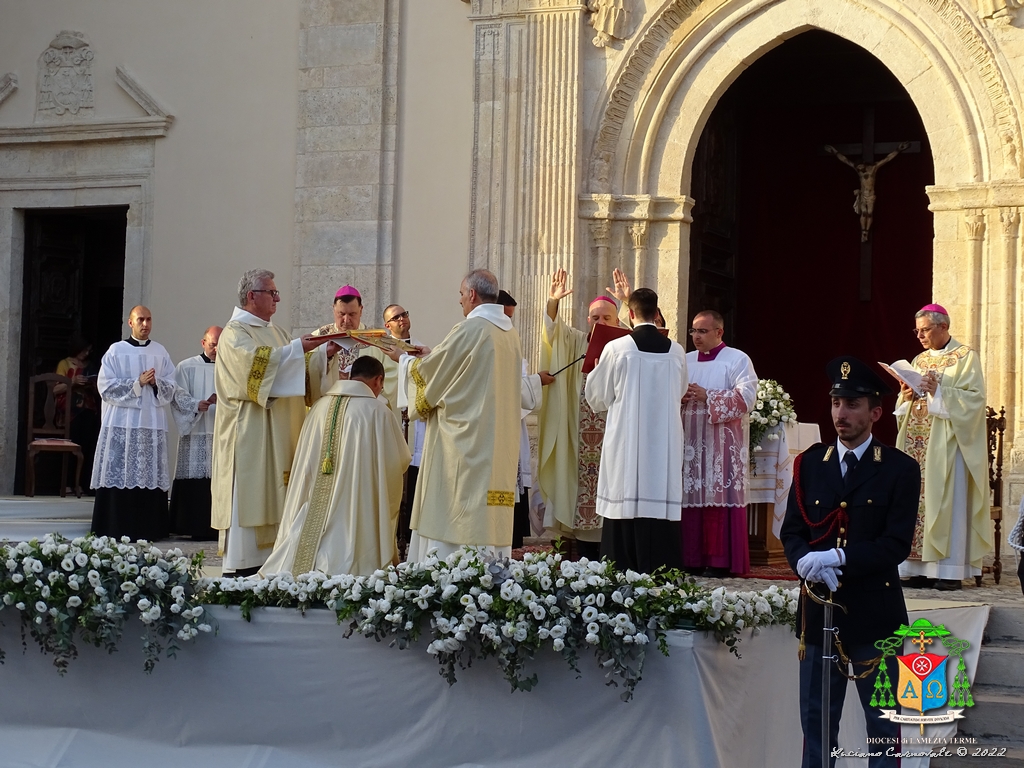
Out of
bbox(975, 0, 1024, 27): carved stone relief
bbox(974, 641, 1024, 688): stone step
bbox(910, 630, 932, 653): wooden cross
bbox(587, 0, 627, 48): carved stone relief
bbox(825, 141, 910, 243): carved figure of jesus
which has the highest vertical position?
bbox(587, 0, 627, 48): carved stone relief

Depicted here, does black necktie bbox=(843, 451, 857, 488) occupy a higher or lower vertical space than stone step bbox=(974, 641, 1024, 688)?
higher

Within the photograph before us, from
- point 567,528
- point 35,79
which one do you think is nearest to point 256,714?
point 567,528

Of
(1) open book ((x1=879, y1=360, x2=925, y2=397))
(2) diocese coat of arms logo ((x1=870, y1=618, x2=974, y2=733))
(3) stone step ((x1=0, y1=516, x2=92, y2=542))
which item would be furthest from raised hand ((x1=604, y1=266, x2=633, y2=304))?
(3) stone step ((x1=0, y1=516, x2=92, y2=542))

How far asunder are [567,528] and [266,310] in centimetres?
252

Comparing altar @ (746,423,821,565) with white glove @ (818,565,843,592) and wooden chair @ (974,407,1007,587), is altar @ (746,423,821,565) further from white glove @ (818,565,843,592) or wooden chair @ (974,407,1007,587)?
white glove @ (818,565,843,592)

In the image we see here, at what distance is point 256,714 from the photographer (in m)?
5.39

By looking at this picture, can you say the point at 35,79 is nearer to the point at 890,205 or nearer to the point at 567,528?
the point at 567,528

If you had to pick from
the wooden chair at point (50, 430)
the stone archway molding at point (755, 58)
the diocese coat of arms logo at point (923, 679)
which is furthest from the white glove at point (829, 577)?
the wooden chair at point (50, 430)

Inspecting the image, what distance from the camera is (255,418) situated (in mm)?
7383

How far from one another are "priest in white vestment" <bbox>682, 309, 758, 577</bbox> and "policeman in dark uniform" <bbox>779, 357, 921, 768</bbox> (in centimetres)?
372

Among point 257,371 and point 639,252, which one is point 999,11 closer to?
point 639,252

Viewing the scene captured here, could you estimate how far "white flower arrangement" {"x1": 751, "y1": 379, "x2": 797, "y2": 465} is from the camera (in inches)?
350

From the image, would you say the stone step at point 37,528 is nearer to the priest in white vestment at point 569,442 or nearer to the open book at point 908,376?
the priest in white vestment at point 569,442

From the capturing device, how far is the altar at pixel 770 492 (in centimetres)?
898
